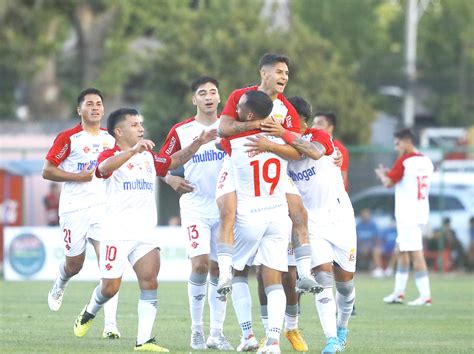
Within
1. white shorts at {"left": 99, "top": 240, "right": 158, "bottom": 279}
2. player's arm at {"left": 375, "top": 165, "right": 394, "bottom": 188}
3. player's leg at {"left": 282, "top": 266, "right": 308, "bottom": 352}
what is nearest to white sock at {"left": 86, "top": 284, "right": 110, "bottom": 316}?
white shorts at {"left": 99, "top": 240, "right": 158, "bottom": 279}

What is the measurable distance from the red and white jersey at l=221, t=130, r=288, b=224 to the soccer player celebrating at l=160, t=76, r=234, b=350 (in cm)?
161

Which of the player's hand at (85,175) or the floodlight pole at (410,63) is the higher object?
the floodlight pole at (410,63)

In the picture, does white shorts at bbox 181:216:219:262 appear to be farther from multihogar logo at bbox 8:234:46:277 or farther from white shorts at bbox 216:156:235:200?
multihogar logo at bbox 8:234:46:277

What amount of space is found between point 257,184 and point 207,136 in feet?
4.00

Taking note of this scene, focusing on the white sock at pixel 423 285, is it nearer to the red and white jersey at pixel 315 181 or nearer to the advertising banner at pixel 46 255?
the red and white jersey at pixel 315 181

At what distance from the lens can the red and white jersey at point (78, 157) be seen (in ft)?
46.8

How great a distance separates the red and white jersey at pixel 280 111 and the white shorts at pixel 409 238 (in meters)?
8.49

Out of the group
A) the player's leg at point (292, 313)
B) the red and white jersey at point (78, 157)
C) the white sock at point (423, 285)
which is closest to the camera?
the player's leg at point (292, 313)

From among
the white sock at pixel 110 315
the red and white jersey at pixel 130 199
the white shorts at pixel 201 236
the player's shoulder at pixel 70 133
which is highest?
the player's shoulder at pixel 70 133

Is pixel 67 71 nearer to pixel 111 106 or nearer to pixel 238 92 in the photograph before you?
pixel 111 106

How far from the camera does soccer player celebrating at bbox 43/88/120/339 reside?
1419cm

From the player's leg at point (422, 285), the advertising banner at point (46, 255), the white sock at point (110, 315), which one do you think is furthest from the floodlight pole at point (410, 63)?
the white sock at point (110, 315)

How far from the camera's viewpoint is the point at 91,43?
47062 millimetres

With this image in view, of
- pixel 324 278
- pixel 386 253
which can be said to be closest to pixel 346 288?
pixel 324 278
